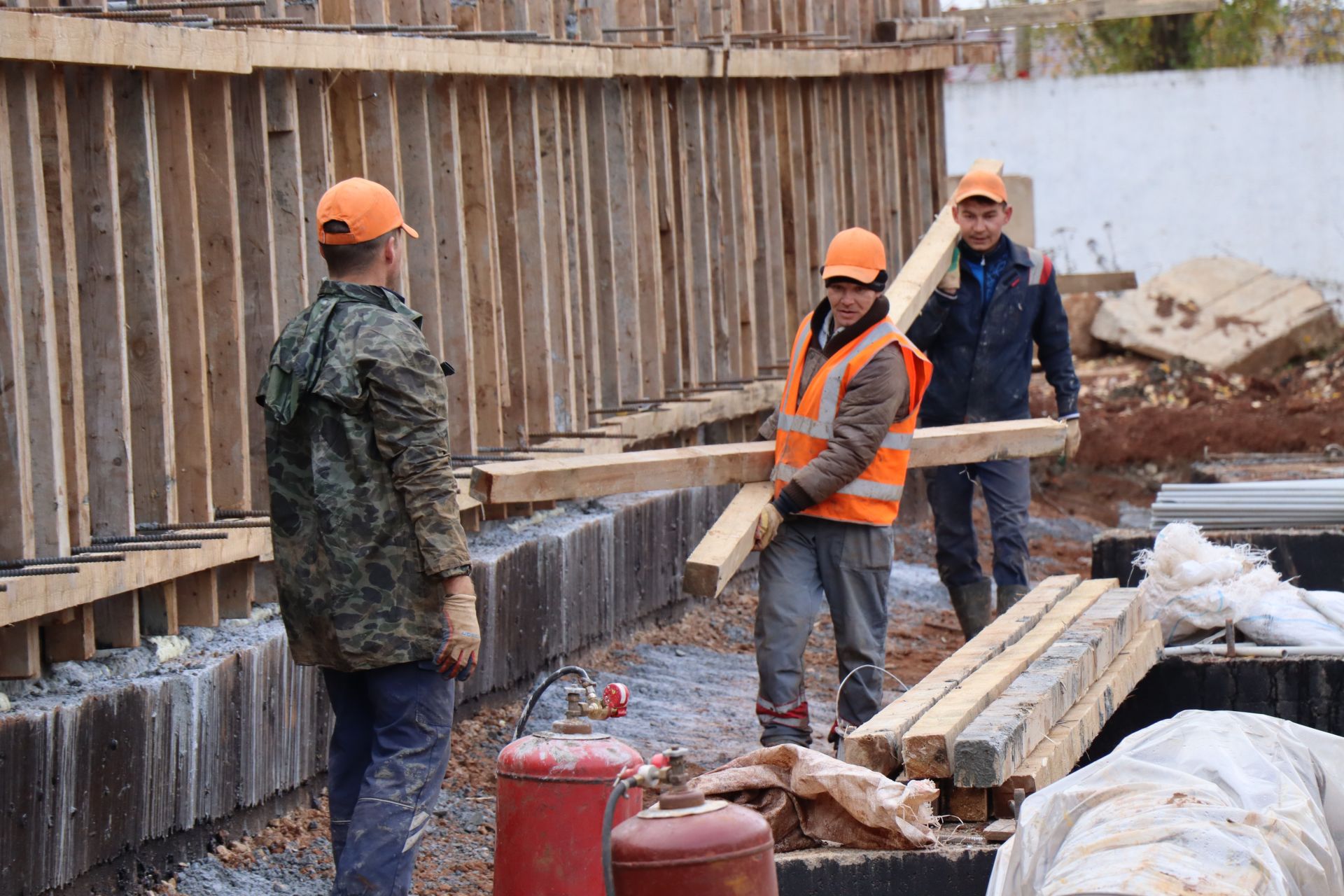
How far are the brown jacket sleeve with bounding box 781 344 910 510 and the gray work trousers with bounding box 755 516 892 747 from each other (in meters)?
0.25

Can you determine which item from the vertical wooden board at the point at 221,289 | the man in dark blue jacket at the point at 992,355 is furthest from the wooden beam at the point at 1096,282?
the vertical wooden board at the point at 221,289

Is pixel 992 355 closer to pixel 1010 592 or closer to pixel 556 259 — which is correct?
pixel 1010 592

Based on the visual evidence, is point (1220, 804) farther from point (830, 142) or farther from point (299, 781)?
point (830, 142)

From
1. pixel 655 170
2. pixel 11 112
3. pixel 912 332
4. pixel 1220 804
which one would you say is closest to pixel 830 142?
pixel 655 170

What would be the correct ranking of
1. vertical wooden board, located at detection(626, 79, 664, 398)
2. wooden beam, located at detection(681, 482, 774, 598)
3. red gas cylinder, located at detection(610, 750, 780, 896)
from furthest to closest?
1. vertical wooden board, located at detection(626, 79, 664, 398)
2. wooden beam, located at detection(681, 482, 774, 598)
3. red gas cylinder, located at detection(610, 750, 780, 896)

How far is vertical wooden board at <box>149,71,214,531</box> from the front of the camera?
5.39 metres

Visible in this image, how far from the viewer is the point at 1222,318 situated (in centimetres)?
1962

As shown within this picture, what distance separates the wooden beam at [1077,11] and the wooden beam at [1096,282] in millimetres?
1904

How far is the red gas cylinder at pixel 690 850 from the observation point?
3.53m

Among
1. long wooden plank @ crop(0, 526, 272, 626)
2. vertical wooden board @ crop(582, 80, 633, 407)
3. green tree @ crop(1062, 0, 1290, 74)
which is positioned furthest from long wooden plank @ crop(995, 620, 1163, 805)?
green tree @ crop(1062, 0, 1290, 74)

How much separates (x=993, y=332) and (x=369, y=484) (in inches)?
171

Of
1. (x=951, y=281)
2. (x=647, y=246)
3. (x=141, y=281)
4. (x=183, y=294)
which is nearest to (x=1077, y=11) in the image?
(x=647, y=246)

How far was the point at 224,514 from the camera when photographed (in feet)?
18.5

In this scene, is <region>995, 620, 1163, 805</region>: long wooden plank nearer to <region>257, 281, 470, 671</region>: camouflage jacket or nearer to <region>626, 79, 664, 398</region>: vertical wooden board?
<region>257, 281, 470, 671</region>: camouflage jacket
